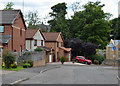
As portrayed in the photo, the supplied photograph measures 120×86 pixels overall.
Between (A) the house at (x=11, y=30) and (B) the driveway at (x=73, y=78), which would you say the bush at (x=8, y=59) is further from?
(A) the house at (x=11, y=30)

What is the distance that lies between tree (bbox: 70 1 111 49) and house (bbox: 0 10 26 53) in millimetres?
25491

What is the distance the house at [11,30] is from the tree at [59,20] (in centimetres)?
2634

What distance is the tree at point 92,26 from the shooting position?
5472cm

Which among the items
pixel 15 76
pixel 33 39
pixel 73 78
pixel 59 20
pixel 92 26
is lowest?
pixel 73 78

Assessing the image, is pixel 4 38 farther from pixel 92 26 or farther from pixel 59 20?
pixel 59 20

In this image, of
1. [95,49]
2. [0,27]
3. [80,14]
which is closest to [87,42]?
[95,49]

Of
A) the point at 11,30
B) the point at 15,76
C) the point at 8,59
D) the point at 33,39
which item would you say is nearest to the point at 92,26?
the point at 33,39

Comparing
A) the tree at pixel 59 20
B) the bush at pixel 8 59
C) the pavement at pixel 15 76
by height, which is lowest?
the pavement at pixel 15 76

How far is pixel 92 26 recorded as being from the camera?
178 ft

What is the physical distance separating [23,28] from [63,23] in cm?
2608

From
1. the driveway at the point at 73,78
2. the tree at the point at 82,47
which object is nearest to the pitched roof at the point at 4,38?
the driveway at the point at 73,78

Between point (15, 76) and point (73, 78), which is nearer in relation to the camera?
point (15, 76)

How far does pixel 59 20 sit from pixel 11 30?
33.7m

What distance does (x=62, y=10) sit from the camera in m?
70.0
